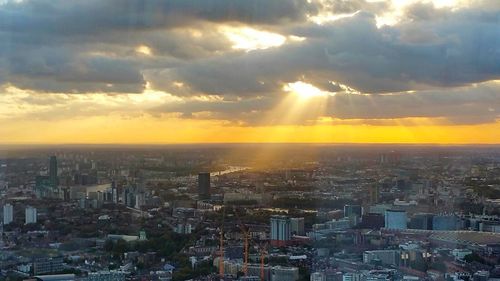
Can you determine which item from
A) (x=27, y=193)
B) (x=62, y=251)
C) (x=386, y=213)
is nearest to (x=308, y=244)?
(x=386, y=213)

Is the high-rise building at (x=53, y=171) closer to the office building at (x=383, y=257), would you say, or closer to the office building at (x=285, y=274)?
the office building at (x=285, y=274)

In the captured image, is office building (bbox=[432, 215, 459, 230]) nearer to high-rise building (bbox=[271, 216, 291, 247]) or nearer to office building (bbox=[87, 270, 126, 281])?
high-rise building (bbox=[271, 216, 291, 247])

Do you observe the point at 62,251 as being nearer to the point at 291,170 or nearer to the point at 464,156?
the point at 291,170

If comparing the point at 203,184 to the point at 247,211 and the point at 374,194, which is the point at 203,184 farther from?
the point at 374,194

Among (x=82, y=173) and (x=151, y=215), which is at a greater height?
(x=82, y=173)

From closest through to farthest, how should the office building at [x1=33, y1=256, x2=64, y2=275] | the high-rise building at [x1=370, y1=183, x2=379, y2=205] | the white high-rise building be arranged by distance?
the office building at [x1=33, y1=256, x2=64, y2=275] < the white high-rise building < the high-rise building at [x1=370, y1=183, x2=379, y2=205]

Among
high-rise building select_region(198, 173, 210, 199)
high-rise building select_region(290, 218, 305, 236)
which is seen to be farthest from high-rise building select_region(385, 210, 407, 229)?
high-rise building select_region(198, 173, 210, 199)

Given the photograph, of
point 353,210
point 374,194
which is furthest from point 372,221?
point 374,194
